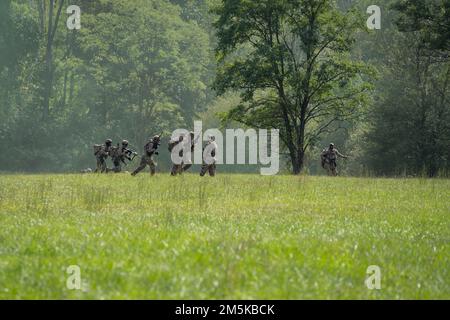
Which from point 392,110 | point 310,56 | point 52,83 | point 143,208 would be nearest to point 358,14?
point 310,56

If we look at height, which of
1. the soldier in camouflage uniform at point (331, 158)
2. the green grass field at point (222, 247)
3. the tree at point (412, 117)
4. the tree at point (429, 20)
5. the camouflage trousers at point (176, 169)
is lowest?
the green grass field at point (222, 247)

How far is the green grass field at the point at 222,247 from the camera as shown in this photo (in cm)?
960

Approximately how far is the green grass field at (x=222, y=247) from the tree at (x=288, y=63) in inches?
1003

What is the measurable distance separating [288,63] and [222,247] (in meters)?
36.8

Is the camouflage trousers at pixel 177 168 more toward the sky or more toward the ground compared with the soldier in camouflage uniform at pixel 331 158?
more toward the ground

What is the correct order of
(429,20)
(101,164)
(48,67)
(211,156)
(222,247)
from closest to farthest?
(222,247), (211,156), (101,164), (429,20), (48,67)

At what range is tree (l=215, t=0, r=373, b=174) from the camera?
46.7m

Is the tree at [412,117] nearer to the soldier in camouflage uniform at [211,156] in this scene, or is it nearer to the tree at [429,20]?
the tree at [429,20]

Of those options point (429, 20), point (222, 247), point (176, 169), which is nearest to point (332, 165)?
point (429, 20)

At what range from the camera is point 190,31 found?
81.3 metres

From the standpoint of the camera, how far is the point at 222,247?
1213 cm

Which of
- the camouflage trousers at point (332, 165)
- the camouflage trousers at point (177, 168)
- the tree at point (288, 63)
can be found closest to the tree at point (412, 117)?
the tree at point (288, 63)

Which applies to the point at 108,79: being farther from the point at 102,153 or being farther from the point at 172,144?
the point at 172,144

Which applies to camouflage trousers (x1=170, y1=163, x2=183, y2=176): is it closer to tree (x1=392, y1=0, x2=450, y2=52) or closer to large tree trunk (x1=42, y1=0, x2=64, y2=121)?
tree (x1=392, y1=0, x2=450, y2=52)
